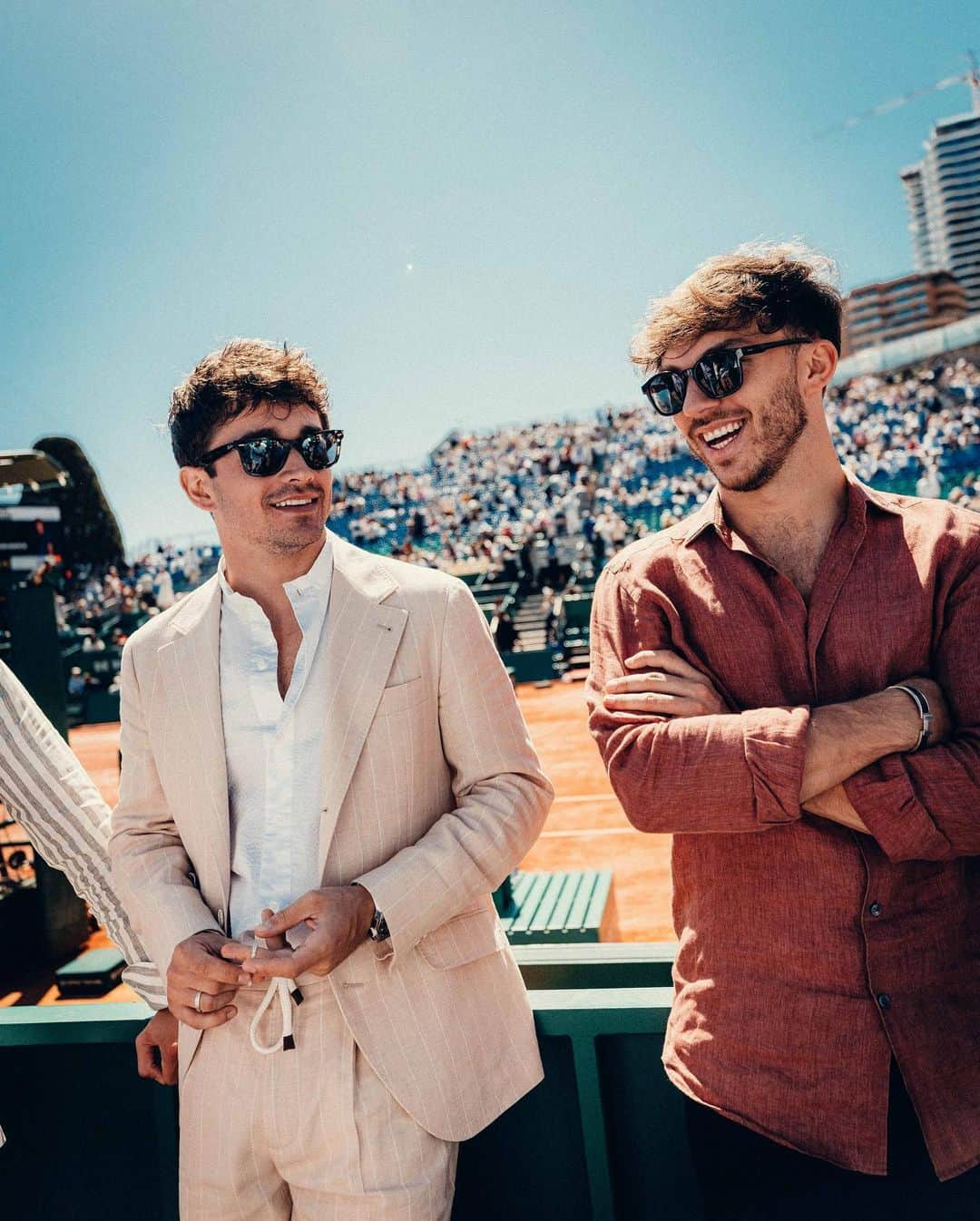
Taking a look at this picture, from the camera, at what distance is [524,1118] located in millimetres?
2049

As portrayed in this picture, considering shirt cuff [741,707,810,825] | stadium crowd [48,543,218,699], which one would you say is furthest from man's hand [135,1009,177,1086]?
stadium crowd [48,543,218,699]

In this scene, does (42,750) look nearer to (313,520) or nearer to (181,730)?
(181,730)

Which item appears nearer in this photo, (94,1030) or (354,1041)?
(354,1041)

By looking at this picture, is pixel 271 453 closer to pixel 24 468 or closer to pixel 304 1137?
pixel 304 1137

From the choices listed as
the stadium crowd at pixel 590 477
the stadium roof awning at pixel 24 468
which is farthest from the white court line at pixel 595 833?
the stadium crowd at pixel 590 477

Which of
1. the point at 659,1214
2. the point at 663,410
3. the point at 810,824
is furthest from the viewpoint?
the point at 659,1214

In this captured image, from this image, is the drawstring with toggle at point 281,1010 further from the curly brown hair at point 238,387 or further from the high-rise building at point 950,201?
the high-rise building at point 950,201

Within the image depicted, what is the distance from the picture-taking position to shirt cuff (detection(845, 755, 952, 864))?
4.78 ft

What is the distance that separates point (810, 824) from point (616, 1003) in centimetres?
61

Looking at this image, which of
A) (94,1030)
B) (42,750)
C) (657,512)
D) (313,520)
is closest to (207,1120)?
(94,1030)

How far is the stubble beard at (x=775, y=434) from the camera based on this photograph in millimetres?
1722

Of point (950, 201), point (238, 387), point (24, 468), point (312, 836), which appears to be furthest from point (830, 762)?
point (950, 201)

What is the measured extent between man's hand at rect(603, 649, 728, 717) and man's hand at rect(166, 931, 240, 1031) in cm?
85

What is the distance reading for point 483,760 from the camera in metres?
1.80
